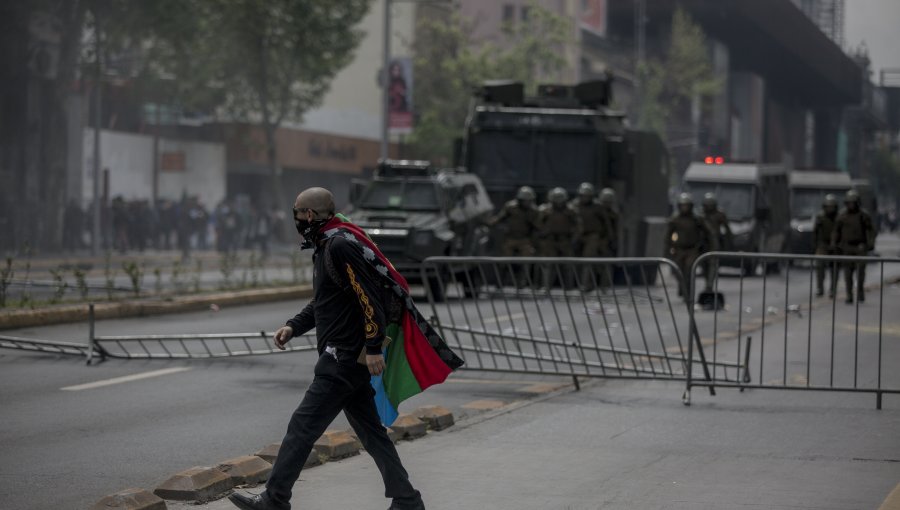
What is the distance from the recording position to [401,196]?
23.7 m

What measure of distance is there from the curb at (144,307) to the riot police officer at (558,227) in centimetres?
363

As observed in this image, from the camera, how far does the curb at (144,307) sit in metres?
16.8

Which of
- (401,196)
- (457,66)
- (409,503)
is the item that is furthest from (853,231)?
(457,66)

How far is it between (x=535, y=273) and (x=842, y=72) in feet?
352

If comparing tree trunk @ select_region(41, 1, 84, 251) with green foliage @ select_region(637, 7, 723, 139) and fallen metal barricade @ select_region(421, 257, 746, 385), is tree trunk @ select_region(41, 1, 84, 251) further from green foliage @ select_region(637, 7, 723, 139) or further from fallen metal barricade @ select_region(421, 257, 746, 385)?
green foliage @ select_region(637, 7, 723, 139)

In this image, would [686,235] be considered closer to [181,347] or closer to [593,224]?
[593,224]

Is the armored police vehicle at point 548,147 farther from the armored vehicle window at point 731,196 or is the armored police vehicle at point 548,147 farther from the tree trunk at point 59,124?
the tree trunk at point 59,124

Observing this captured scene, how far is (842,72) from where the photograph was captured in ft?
377

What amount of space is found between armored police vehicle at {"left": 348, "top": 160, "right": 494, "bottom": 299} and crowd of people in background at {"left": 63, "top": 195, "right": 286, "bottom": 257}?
57.2 ft

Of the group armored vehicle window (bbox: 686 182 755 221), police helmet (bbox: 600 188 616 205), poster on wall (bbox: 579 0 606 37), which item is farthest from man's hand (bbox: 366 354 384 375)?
poster on wall (bbox: 579 0 606 37)

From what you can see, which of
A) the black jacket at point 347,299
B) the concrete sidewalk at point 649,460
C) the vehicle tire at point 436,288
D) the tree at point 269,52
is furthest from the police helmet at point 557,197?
the tree at point 269,52

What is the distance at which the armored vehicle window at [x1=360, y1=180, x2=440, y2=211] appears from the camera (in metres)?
23.4

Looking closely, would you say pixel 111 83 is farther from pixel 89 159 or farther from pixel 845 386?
pixel 845 386

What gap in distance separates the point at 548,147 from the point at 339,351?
66.5 feet
